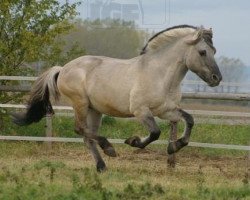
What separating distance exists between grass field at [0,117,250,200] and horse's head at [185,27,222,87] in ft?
4.25

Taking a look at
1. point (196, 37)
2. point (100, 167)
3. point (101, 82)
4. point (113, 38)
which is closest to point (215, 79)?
point (196, 37)

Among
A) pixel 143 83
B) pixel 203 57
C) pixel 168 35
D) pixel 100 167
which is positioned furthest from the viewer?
pixel 100 167

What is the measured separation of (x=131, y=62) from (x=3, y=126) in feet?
19.1

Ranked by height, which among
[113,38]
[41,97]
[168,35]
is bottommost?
[113,38]

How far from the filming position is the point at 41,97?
11.0 metres

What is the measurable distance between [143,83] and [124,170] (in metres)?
1.37

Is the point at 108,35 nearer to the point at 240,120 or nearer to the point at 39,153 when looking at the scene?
the point at 240,120

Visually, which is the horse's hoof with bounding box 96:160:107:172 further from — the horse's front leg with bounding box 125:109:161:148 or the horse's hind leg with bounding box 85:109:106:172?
the horse's front leg with bounding box 125:109:161:148

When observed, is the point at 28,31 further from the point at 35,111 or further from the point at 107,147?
the point at 107,147

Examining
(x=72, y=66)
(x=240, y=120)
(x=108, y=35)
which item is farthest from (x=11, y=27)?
(x=108, y=35)

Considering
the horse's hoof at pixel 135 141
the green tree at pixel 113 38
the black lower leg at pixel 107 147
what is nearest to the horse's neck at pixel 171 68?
the horse's hoof at pixel 135 141

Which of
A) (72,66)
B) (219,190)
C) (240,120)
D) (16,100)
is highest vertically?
(72,66)

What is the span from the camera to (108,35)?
23906mm

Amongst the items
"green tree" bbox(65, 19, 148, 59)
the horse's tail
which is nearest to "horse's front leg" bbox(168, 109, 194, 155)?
the horse's tail
